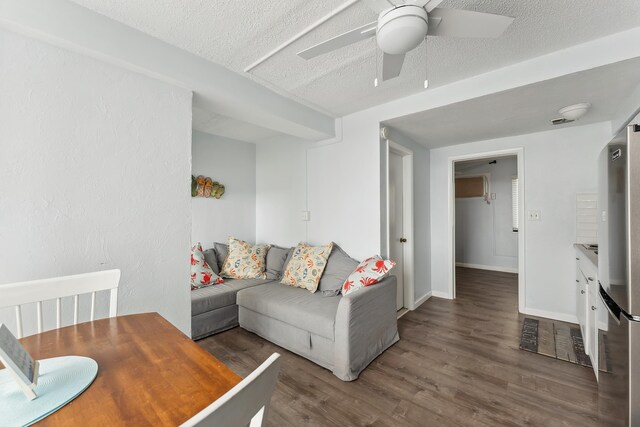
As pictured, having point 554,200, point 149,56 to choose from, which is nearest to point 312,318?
point 149,56

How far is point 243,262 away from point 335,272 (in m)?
1.26

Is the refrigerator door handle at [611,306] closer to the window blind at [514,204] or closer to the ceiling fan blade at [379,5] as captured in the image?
the ceiling fan blade at [379,5]

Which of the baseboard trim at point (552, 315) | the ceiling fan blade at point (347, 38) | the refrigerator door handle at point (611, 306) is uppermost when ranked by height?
the ceiling fan blade at point (347, 38)

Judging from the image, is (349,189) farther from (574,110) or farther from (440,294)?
(440,294)

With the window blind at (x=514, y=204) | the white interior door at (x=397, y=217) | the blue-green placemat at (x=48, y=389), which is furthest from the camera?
the window blind at (x=514, y=204)

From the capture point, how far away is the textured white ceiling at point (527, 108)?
76.0 inches

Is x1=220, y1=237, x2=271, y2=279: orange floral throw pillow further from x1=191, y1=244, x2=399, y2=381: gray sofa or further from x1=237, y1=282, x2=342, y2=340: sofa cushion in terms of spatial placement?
x1=237, y1=282, x2=342, y2=340: sofa cushion

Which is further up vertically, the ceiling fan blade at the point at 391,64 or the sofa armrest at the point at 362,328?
the ceiling fan blade at the point at 391,64

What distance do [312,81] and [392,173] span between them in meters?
1.53

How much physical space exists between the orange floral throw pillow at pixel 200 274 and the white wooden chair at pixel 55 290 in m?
1.69

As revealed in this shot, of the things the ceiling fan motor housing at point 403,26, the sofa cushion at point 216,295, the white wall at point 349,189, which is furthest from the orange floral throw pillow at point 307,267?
the ceiling fan motor housing at point 403,26

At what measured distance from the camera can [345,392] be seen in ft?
6.22

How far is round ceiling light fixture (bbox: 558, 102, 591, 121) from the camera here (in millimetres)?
2342

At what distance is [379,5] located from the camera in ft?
3.74
